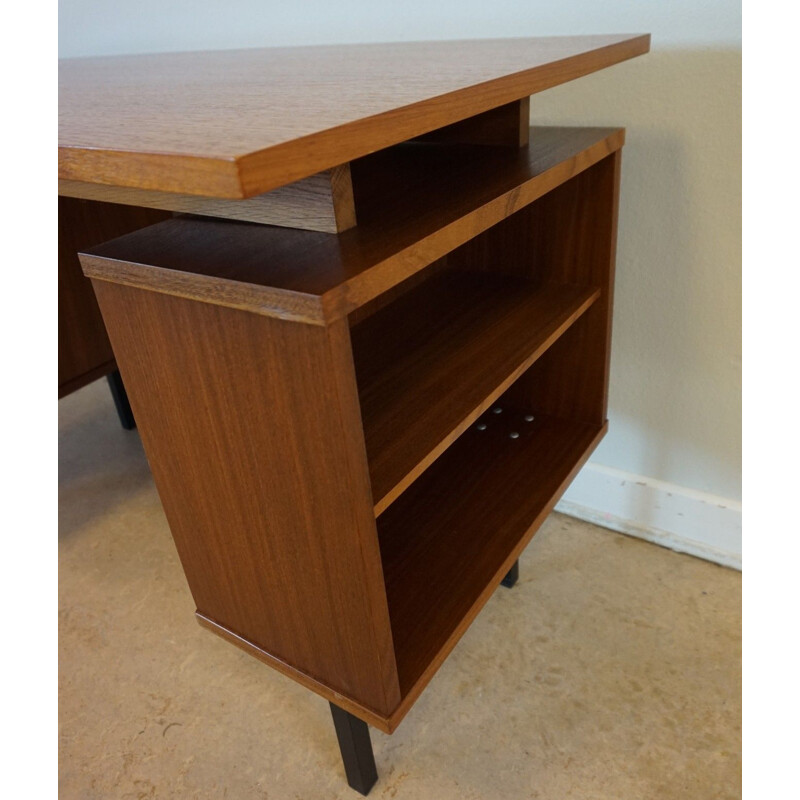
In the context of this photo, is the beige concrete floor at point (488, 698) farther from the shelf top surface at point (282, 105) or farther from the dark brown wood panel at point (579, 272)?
the shelf top surface at point (282, 105)

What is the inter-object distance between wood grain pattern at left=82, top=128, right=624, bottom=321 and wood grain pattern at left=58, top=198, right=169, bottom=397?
783 mm

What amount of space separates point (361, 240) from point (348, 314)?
13 cm

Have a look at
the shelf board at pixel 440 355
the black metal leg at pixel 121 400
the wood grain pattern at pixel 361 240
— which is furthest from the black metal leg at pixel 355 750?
the black metal leg at pixel 121 400

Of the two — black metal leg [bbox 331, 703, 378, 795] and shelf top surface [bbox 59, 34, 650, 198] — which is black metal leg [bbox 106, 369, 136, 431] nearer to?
shelf top surface [bbox 59, 34, 650, 198]

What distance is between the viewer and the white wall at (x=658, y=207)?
3.15 feet

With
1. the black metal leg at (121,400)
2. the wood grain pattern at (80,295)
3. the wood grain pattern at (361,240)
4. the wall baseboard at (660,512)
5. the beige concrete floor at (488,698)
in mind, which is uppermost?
the wood grain pattern at (361,240)

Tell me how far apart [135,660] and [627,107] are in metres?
1.18

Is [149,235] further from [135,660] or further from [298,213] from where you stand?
[135,660]

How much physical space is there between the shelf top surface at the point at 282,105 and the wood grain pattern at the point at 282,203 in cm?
6

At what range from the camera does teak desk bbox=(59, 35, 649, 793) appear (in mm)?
527

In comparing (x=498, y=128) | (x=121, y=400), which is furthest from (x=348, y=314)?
(x=121, y=400)

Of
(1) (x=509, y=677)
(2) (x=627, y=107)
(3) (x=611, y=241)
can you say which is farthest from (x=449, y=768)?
(2) (x=627, y=107)

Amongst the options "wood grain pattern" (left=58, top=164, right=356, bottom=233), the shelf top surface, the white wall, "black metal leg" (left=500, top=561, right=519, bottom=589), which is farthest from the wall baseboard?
"wood grain pattern" (left=58, top=164, right=356, bottom=233)
